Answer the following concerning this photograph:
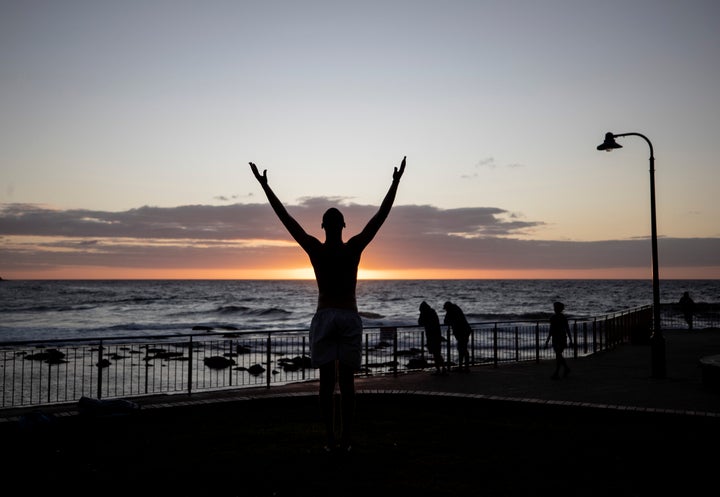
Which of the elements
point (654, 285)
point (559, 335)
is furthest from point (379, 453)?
point (654, 285)

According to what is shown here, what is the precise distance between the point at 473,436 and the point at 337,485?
2565mm

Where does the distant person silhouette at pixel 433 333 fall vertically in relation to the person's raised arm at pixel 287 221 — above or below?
below

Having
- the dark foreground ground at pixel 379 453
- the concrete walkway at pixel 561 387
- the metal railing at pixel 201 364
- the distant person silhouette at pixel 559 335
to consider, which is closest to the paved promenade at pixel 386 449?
the dark foreground ground at pixel 379 453

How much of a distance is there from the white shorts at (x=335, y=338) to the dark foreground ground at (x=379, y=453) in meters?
0.96

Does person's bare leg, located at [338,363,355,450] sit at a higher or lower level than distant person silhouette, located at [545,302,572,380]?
higher

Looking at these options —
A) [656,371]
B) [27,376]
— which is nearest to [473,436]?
[656,371]

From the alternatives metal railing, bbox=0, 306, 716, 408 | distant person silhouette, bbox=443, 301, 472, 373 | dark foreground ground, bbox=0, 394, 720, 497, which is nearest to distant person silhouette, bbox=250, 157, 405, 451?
dark foreground ground, bbox=0, 394, 720, 497

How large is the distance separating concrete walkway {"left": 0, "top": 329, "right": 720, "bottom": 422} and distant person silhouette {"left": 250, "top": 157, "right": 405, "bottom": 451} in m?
4.20

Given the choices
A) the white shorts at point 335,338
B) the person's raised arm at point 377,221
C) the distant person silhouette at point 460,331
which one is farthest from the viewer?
the distant person silhouette at point 460,331

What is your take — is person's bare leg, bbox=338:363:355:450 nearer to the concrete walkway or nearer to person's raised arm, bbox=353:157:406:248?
person's raised arm, bbox=353:157:406:248

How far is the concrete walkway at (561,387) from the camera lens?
9.42 metres

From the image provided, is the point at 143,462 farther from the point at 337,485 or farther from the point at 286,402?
the point at 286,402

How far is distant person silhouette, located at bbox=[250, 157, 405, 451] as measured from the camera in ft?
16.2

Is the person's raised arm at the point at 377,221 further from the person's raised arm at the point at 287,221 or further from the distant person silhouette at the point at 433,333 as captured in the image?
the distant person silhouette at the point at 433,333
